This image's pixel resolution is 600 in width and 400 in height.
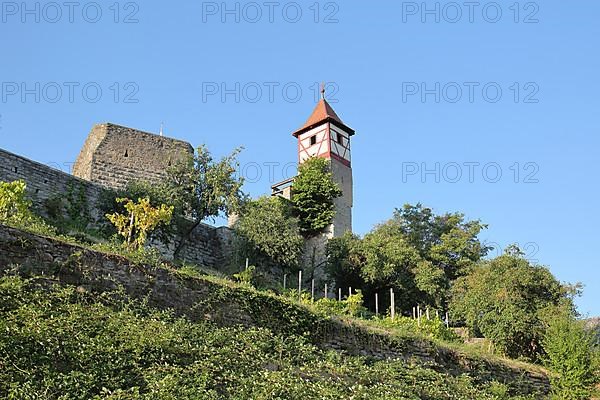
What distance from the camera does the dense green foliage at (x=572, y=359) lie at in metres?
13.8

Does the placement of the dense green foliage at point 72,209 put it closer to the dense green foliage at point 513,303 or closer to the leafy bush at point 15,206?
the leafy bush at point 15,206

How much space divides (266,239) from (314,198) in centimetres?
508

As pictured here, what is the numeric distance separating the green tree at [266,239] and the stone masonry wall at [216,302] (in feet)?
22.6

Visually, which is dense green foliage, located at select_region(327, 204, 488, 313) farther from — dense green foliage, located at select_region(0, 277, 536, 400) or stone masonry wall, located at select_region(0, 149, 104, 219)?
dense green foliage, located at select_region(0, 277, 536, 400)

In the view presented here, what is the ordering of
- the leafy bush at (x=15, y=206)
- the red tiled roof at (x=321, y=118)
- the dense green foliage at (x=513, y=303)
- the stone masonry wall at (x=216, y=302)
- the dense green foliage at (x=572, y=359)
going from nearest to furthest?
the stone masonry wall at (x=216, y=302)
the leafy bush at (x=15, y=206)
the dense green foliage at (x=572, y=359)
the dense green foliage at (x=513, y=303)
the red tiled roof at (x=321, y=118)

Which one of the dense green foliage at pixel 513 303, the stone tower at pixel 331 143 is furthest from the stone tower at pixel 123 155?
the dense green foliage at pixel 513 303

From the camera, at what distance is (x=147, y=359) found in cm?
834

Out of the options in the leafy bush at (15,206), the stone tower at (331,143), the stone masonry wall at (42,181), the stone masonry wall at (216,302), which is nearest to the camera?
the stone masonry wall at (216,302)

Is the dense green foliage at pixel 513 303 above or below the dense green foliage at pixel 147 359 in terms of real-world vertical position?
above

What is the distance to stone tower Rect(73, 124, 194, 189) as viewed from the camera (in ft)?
65.0

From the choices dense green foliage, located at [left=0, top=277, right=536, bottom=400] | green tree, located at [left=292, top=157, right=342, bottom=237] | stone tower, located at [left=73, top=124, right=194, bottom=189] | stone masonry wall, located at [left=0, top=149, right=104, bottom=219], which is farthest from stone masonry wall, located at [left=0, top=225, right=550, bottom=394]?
green tree, located at [left=292, top=157, right=342, bottom=237]

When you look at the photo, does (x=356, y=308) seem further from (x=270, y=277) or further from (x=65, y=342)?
(x=65, y=342)

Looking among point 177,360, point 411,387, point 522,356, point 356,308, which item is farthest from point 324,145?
point 177,360

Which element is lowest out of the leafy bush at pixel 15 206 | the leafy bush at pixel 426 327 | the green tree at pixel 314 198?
the leafy bush at pixel 426 327
